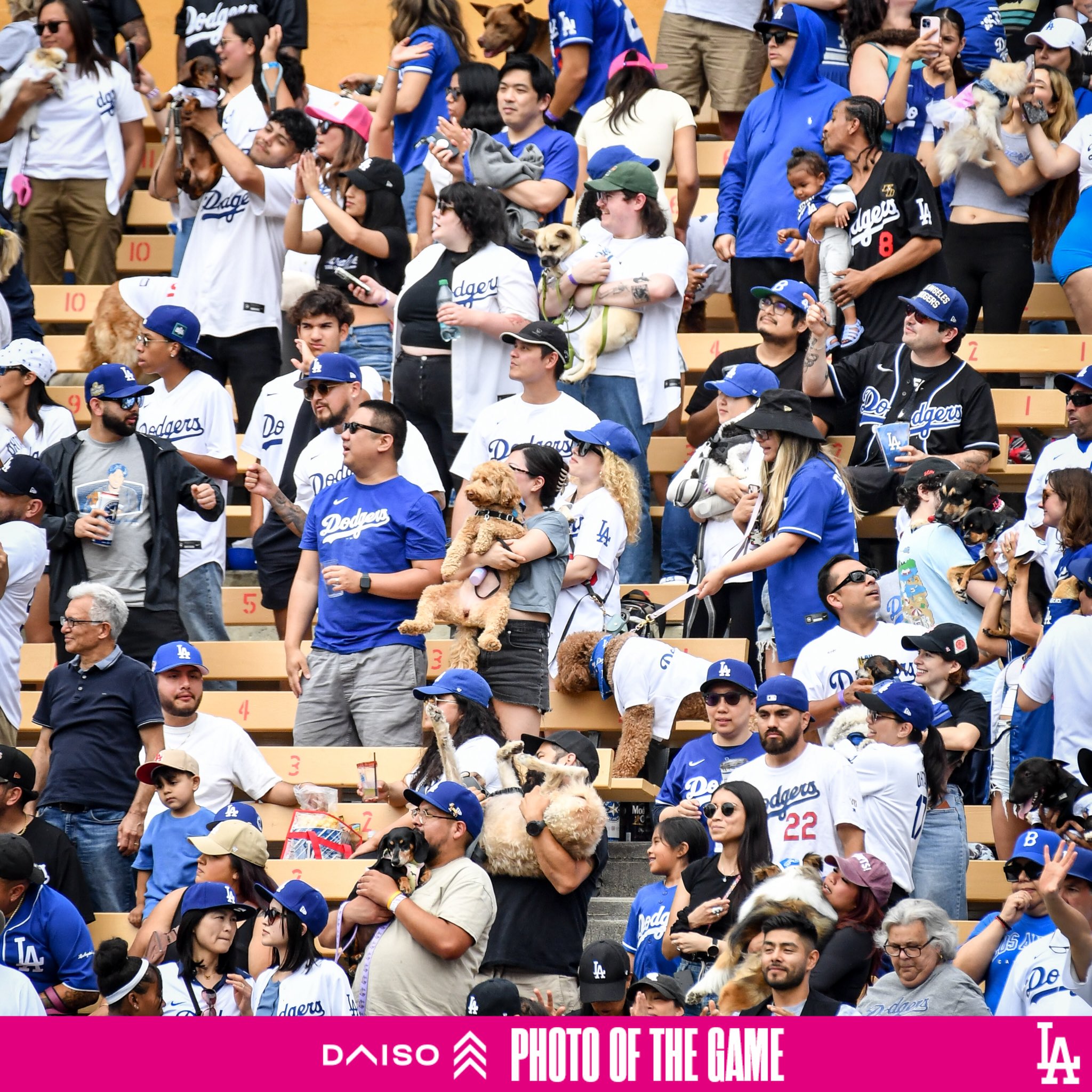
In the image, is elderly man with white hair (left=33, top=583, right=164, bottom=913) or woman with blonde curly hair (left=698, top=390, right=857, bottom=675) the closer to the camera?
elderly man with white hair (left=33, top=583, right=164, bottom=913)

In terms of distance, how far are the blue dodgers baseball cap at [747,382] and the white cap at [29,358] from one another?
9.95 feet

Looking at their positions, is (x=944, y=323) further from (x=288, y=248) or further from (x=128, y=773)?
(x=128, y=773)

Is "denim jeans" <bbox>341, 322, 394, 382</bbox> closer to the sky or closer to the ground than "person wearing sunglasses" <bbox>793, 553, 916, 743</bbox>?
closer to the sky

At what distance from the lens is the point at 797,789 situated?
704 cm

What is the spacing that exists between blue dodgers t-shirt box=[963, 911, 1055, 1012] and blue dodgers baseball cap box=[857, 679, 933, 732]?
0.85 metres

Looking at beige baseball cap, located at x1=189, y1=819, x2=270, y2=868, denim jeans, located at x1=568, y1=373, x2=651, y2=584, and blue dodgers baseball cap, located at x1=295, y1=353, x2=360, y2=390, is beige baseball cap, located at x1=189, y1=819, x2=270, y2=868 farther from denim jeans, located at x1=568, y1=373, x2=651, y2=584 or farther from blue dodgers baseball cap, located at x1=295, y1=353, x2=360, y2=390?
denim jeans, located at x1=568, y1=373, x2=651, y2=584

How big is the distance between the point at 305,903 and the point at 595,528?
248 cm

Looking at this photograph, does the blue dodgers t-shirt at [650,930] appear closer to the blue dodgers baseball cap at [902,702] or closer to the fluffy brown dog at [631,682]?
the blue dodgers baseball cap at [902,702]

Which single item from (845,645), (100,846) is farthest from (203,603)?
(845,645)

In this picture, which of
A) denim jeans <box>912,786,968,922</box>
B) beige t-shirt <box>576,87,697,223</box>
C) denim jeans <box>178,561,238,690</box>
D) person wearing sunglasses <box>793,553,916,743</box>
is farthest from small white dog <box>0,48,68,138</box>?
denim jeans <box>912,786,968,922</box>

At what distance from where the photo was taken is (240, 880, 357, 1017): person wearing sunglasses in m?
6.22

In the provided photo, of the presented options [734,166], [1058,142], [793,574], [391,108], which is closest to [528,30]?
[391,108]

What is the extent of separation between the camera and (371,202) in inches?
397

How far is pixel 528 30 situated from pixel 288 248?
2706mm
